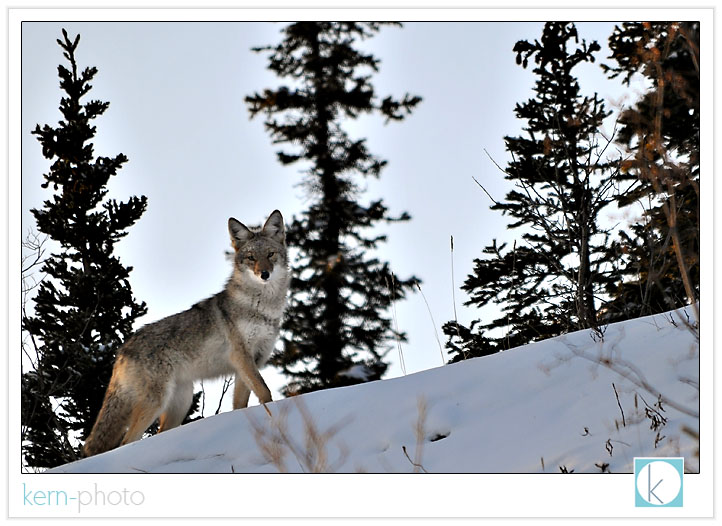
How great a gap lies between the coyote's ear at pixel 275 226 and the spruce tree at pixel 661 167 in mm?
3805

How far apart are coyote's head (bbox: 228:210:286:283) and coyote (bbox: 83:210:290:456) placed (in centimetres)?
1

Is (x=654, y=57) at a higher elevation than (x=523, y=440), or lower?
higher

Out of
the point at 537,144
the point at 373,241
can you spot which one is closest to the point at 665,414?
the point at 537,144

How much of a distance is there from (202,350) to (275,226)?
1723 millimetres

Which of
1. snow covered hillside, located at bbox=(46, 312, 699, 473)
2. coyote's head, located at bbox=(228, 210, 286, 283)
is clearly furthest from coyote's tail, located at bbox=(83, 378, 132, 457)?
coyote's head, located at bbox=(228, 210, 286, 283)

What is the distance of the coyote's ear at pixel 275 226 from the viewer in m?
8.37

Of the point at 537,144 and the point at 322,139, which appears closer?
the point at 537,144

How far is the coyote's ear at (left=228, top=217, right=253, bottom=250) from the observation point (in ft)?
26.8

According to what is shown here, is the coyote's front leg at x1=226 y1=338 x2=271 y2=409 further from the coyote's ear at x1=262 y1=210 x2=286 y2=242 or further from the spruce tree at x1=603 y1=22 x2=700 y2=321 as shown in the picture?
the spruce tree at x1=603 y1=22 x2=700 y2=321

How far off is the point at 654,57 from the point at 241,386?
5.52m
